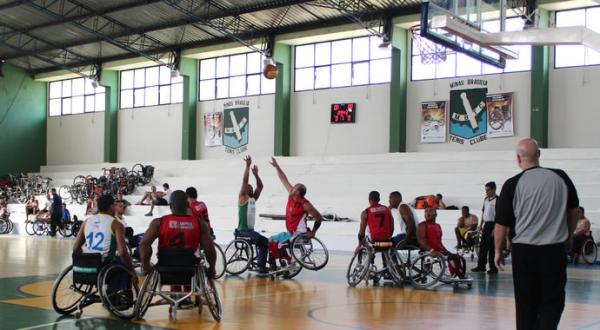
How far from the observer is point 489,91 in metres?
23.4

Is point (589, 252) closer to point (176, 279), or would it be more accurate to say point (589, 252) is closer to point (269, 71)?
point (269, 71)

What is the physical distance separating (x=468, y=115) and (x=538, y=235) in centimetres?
1958

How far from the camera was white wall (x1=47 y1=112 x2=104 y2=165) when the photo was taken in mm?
34188

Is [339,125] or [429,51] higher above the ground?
[429,51]

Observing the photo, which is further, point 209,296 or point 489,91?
point 489,91

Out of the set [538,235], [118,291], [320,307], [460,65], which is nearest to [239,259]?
[320,307]

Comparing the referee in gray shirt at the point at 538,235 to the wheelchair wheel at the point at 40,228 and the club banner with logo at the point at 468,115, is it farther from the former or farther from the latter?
the wheelchair wheel at the point at 40,228

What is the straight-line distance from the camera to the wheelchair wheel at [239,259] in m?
11.6

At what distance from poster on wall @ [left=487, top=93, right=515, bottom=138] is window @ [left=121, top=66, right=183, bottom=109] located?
519 inches

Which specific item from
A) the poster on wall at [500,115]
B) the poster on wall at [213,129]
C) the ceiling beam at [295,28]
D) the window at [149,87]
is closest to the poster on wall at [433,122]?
the poster on wall at [500,115]

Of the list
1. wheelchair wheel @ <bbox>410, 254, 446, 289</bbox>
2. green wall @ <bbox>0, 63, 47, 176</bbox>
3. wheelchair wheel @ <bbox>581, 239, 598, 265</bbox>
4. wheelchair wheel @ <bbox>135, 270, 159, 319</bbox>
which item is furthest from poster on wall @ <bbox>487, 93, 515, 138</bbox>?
green wall @ <bbox>0, 63, 47, 176</bbox>

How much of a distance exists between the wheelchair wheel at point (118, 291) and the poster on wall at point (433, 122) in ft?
59.6

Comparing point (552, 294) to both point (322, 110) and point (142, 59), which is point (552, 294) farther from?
point (142, 59)

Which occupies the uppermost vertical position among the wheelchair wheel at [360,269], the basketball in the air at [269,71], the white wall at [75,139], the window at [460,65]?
the window at [460,65]
